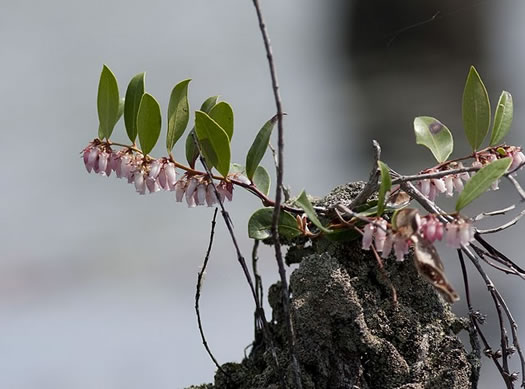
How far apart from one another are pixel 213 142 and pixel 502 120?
0.25m

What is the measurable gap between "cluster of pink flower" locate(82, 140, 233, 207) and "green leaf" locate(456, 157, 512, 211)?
0.20 metres

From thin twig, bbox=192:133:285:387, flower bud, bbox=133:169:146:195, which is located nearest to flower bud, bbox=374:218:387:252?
thin twig, bbox=192:133:285:387

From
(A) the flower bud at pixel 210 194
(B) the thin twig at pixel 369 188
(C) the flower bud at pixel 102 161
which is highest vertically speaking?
(C) the flower bud at pixel 102 161

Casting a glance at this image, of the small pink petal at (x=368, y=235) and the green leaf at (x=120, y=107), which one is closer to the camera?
the small pink petal at (x=368, y=235)

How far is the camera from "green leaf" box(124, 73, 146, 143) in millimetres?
657

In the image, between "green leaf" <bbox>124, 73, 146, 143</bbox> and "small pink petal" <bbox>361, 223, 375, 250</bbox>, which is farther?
"green leaf" <bbox>124, 73, 146, 143</bbox>

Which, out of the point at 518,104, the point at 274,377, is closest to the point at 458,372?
the point at 274,377

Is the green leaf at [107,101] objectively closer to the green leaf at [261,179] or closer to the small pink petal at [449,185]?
the green leaf at [261,179]

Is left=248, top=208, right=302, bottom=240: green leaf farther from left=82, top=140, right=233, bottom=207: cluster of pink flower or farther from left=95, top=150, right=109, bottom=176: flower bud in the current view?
left=95, top=150, right=109, bottom=176: flower bud

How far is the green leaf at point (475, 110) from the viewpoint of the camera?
2.10 ft

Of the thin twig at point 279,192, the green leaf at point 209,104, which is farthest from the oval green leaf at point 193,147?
the thin twig at point 279,192

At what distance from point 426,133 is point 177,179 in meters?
0.22

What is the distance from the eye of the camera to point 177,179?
65 cm

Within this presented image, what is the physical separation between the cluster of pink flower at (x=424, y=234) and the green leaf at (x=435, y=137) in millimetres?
151
